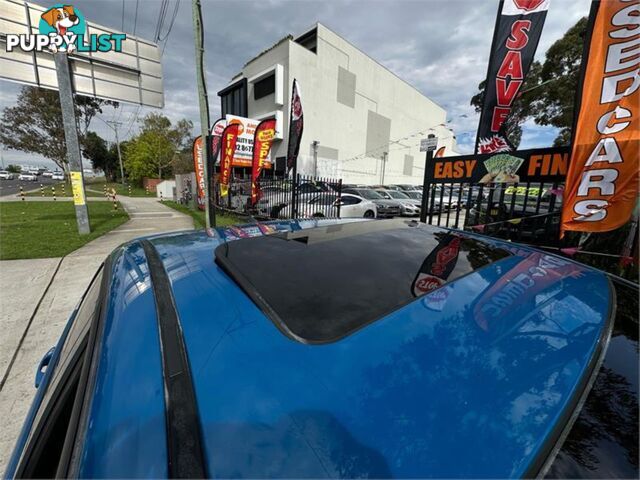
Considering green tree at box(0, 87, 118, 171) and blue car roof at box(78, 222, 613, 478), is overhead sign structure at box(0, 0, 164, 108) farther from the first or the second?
green tree at box(0, 87, 118, 171)

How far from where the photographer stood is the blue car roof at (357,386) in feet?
1.83

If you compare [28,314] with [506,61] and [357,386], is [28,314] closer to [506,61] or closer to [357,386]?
[357,386]

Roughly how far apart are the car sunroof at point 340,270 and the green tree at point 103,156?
66.1 m

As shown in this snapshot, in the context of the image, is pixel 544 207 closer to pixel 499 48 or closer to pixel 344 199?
pixel 499 48

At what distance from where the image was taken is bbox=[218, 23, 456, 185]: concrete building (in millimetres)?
21438

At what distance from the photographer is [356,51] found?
24.6 m

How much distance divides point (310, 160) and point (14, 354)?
21.4m

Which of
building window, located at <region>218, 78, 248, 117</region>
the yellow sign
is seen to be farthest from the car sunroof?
building window, located at <region>218, 78, 248, 117</region>

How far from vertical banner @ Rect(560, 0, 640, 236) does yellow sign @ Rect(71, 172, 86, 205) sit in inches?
427

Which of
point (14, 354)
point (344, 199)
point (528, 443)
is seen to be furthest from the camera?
point (344, 199)

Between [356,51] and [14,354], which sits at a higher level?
[356,51]

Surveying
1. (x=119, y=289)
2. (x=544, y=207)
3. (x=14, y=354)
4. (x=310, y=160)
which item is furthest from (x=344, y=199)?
(x=310, y=160)

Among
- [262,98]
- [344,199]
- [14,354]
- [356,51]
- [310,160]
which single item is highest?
[356,51]

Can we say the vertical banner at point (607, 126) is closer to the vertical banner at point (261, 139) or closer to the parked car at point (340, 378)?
the parked car at point (340, 378)
